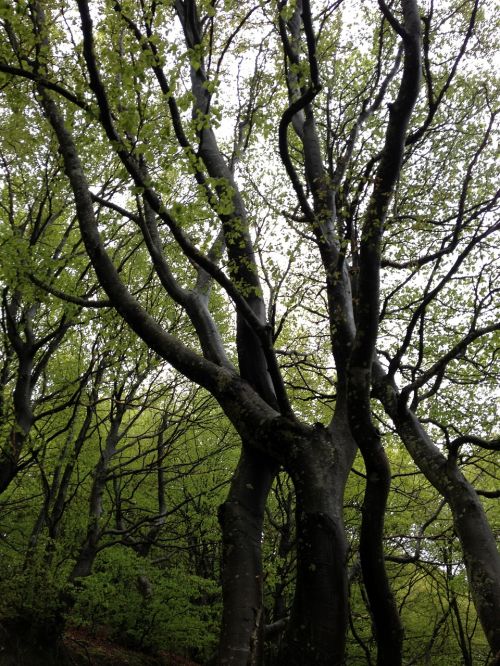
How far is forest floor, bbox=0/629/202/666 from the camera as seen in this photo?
8227 millimetres

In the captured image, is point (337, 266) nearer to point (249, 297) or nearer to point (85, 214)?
point (249, 297)

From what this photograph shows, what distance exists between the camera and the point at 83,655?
1033 cm

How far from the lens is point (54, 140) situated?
24.0ft

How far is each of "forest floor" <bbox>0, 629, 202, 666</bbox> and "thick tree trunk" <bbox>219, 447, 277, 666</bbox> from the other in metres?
6.26

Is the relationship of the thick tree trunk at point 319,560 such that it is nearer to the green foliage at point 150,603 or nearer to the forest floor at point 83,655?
the green foliage at point 150,603

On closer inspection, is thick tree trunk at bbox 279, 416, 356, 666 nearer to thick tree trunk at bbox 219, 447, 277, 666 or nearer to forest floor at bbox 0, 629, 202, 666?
thick tree trunk at bbox 219, 447, 277, 666

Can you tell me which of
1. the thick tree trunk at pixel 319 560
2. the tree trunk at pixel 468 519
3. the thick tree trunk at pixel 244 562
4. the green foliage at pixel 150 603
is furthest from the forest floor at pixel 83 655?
the tree trunk at pixel 468 519

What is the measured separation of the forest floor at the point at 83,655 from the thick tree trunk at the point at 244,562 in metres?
6.26

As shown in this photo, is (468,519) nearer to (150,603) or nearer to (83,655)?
(150,603)

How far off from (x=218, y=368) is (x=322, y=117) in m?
5.98

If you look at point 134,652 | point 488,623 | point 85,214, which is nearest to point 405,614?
point 134,652

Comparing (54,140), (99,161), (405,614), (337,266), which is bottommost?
(405,614)

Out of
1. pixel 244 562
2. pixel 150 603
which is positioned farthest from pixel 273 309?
pixel 150 603

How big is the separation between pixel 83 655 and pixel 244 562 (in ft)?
28.5
